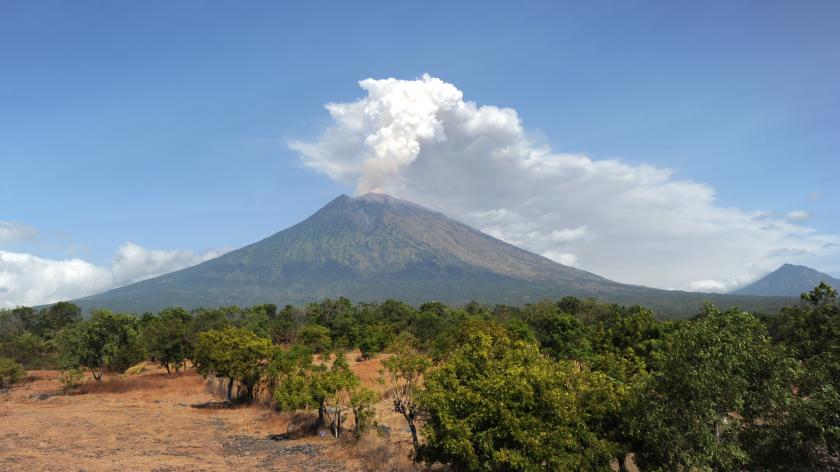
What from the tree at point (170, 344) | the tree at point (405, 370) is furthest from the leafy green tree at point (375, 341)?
the tree at point (405, 370)

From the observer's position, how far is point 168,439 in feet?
92.6

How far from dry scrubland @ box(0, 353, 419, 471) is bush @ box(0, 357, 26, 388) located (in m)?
13.4

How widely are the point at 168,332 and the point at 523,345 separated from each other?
58.4 m

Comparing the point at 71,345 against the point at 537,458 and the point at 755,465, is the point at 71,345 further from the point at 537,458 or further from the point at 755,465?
the point at 755,465

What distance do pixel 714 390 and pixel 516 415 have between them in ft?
20.1

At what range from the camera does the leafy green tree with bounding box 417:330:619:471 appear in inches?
625

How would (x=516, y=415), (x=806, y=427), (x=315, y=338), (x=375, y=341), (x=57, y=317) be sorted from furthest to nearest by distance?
(x=57, y=317) → (x=315, y=338) → (x=375, y=341) → (x=516, y=415) → (x=806, y=427)

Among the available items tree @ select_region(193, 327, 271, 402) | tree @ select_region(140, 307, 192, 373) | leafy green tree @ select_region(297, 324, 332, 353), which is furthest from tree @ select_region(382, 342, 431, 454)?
leafy green tree @ select_region(297, 324, 332, 353)

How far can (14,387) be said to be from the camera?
5528 centimetres

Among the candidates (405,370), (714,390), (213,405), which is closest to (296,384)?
(405,370)

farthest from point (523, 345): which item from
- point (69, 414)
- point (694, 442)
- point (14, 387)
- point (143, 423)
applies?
point (14, 387)

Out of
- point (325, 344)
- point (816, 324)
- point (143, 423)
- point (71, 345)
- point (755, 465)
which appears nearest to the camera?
point (755, 465)

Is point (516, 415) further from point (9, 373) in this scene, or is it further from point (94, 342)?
point (9, 373)

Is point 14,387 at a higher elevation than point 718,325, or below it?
below
